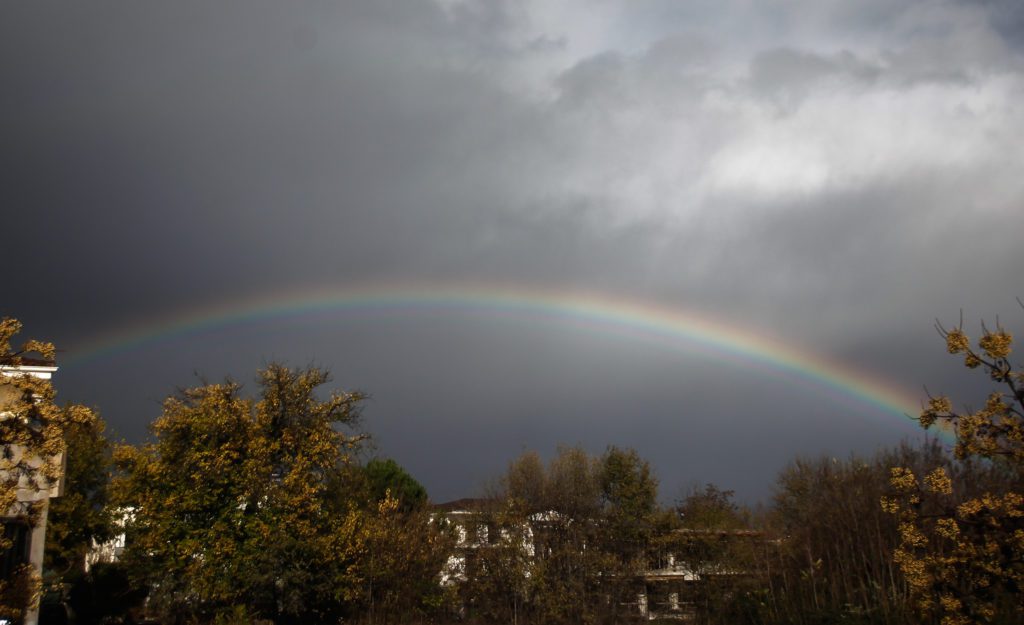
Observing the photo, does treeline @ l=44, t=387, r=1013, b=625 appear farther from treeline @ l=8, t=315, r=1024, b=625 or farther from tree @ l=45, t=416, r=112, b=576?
tree @ l=45, t=416, r=112, b=576

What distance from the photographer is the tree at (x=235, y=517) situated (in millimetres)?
23812

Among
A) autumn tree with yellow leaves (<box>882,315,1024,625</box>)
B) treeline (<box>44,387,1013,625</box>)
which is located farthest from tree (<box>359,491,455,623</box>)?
autumn tree with yellow leaves (<box>882,315,1024,625</box>)

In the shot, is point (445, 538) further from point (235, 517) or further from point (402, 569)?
point (235, 517)

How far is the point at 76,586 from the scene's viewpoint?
4066 centimetres

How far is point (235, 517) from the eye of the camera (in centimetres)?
2425

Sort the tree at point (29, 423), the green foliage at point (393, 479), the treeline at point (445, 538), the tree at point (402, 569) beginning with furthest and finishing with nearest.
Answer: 1. the green foliage at point (393, 479)
2. the tree at point (402, 569)
3. the treeline at point (445, 538)
4. the tree at point (29, 423)

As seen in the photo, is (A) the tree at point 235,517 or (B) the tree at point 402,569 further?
(B) the tree at point 402,569

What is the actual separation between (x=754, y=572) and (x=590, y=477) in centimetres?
724

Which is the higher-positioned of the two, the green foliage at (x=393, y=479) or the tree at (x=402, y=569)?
the green foliage at (x=393, y=479)

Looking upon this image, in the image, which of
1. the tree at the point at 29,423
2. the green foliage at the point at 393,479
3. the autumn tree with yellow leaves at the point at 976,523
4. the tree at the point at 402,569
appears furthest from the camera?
the green foliage at the point at 393,479

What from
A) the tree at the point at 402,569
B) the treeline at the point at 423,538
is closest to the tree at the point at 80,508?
the treeline at the point at 423,538

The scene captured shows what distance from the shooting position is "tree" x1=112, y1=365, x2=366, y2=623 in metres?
23.8

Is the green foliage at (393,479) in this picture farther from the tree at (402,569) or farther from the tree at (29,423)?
the tree at (29,423)

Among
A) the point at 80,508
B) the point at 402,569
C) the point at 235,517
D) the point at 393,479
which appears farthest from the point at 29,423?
the point at 393,479
